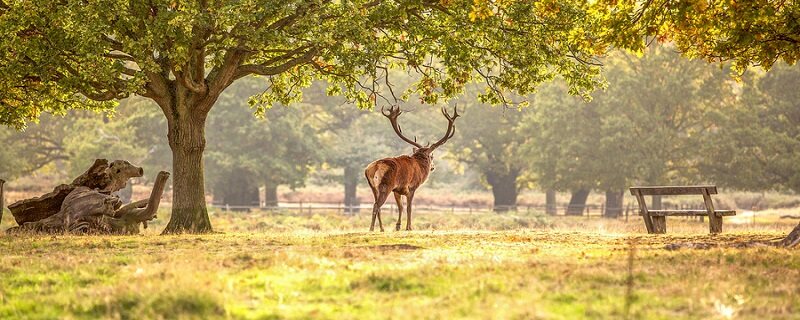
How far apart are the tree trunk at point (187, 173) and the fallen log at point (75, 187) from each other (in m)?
1.13

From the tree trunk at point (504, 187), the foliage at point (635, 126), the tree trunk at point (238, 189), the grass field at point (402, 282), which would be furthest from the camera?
the tree trunk at point (504, 187)

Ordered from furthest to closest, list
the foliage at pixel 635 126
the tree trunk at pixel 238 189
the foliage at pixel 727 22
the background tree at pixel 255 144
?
the tree trunk at pixel 238 189, the background tree at pixel 255 144, the foliage at pixel 635 126, the foliage at pixel 727 22

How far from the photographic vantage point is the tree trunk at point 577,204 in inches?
2078

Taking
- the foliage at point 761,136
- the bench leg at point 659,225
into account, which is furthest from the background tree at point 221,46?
the foliage at point 761,136

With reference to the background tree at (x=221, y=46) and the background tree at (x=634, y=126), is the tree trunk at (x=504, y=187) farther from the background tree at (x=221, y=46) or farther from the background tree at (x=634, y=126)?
the background tree at (x=221, y=46)

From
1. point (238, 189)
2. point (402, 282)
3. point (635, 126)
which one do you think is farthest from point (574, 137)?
point (402, 282)

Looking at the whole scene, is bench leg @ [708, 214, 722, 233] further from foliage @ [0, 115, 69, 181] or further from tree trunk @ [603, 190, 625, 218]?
foliage @ [0, 115, 69, 181]

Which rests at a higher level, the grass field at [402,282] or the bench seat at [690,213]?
the bench seat at [690,213]

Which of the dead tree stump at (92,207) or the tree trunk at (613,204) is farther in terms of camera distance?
the tree trunk at (613,204)

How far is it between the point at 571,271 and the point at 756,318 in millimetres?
2739

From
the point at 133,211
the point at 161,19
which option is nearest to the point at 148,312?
the point at 161,19

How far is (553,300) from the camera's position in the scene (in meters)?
8.27

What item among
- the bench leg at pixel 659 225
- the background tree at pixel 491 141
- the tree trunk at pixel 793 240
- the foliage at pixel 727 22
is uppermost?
the background tree at pixel 491 141

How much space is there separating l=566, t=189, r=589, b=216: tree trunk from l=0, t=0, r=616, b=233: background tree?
34.0 metres
